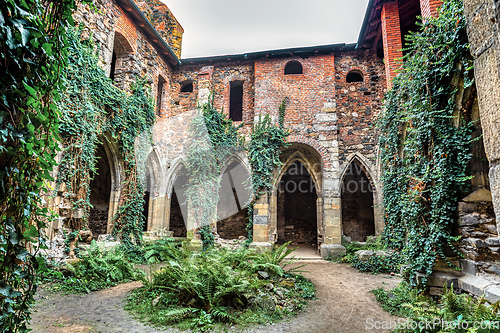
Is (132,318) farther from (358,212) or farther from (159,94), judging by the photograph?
(358,212)

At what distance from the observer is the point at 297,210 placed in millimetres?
13438

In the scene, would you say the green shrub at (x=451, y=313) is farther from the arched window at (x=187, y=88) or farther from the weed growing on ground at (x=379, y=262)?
the arched window at (x=187, y=88)

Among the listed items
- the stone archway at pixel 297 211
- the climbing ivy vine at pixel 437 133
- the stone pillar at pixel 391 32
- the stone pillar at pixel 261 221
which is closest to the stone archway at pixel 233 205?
the stone archway at pixel 297 211

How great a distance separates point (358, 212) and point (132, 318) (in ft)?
35.5


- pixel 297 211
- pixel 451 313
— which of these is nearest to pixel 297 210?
pixel 297 211

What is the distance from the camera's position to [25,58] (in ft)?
5.36

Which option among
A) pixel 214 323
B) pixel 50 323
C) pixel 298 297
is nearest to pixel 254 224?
pixel 298 297

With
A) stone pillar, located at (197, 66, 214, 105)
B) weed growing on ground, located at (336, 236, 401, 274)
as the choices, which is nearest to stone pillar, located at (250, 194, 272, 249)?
weed growing on ground, located at (336, 236, 401, 274)

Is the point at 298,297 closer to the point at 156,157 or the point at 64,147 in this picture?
the point at 64,147

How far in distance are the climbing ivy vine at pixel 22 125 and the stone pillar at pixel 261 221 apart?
799cm

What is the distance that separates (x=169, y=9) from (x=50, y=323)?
1284cm

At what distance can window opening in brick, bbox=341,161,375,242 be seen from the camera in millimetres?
12359

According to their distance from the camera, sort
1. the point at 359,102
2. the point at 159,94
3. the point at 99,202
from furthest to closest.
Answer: the point at 159,94
the point at 99,202
the point at 359,102

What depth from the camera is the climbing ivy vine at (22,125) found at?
1.55 meters
